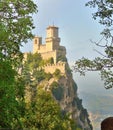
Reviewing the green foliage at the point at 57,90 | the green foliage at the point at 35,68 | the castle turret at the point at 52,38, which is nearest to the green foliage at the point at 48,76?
the green foliage at the point at 35,68

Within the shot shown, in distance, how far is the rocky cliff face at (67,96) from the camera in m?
132

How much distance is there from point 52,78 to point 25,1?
379 ft

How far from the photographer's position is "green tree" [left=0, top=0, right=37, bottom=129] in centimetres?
1947

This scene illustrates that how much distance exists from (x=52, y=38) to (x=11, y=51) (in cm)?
14195

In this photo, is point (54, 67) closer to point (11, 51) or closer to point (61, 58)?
point (61, 58)

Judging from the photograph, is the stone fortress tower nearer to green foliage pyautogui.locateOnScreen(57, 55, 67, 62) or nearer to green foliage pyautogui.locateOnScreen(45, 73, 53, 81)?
green foliage pyautogui.locateOnScreen(57, 55, 67, 62)

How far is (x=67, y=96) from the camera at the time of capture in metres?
137

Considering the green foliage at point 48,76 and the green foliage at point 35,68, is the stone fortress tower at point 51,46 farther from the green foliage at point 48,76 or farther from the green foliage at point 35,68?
the green foliage at point 48,76

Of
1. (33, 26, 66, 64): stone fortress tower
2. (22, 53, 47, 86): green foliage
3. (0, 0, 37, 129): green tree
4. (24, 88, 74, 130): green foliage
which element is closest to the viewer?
(0, 0, 37, 129): green tree

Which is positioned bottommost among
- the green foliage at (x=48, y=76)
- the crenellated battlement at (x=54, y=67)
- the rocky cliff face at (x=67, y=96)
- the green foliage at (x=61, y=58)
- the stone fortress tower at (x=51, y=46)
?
the rocky cliff face at (x=67, y=96)

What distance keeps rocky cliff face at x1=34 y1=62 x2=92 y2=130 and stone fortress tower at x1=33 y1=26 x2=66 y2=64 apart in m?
13.6

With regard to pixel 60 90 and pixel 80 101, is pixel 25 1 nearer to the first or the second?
pixel 60 90

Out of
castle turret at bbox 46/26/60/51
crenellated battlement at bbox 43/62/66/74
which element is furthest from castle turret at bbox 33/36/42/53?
crenellated battlement at bbox 43/62/66/74

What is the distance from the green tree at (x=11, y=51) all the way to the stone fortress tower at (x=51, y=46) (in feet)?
416
